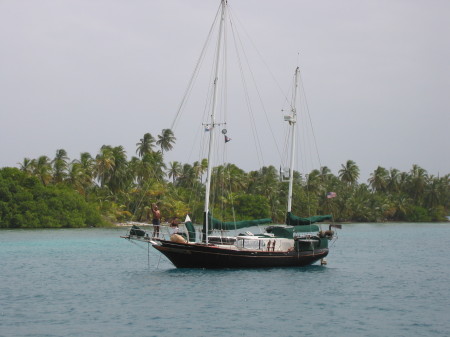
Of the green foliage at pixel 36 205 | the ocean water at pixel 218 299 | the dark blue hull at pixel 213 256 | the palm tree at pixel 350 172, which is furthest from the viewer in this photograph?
the palm tree at pixel 350 172

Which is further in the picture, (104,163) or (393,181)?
(393,181)

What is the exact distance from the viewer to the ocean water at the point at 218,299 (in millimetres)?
25405

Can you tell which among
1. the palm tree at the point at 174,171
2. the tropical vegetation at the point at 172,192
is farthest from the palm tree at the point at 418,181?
the palm tree at the point at 174,171

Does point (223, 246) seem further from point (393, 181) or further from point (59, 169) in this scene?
point (393, 181)

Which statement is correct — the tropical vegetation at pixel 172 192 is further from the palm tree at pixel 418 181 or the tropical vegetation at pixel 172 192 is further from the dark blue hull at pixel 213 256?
the dark blue hull at pixel 213 256

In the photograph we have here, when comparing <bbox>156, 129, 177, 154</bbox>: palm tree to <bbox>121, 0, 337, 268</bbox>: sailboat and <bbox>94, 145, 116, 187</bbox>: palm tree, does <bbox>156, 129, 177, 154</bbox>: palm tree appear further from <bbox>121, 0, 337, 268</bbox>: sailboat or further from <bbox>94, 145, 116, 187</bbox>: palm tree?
<bbox>121, 0, 337, 268</bbox>: sailboat

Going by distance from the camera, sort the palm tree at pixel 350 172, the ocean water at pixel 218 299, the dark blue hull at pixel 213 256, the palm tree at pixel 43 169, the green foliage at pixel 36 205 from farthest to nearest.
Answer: the palm tree at pixel 350 172 < the palm tree at pixel 43 169 < the green foliage at pixel 36 205 < the dark blue hull at pixel 213 256 < the ocean water at pixel 218 299

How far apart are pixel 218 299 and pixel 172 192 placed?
277 feet

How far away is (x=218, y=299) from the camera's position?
103 feet

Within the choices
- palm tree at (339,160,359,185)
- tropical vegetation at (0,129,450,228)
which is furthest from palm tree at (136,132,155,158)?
palm tree at (339,160,359,185)

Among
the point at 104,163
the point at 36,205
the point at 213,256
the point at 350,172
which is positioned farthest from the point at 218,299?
the point at 350,172

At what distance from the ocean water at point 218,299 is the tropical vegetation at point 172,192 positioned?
2398 cm

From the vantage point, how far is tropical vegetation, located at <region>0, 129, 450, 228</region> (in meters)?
96.7

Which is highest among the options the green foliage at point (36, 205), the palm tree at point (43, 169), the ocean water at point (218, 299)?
the palm tree at point (43, 169)
